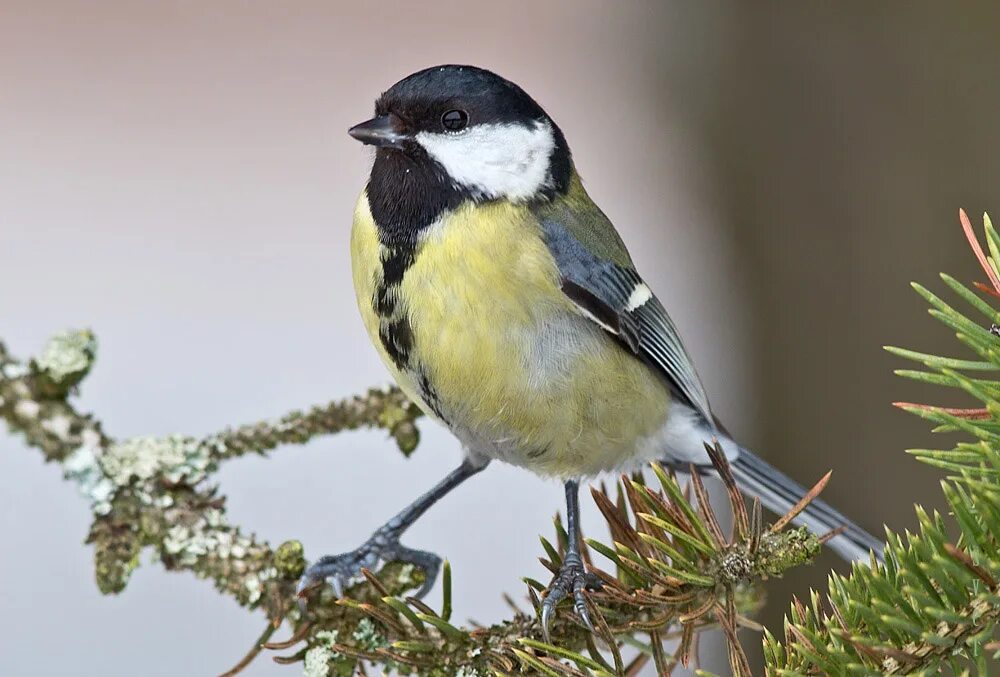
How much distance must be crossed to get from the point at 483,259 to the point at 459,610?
1069 mm

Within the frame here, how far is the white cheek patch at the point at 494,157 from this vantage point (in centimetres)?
104

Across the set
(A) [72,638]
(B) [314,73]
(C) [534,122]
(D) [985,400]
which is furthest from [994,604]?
(B) [314,73]

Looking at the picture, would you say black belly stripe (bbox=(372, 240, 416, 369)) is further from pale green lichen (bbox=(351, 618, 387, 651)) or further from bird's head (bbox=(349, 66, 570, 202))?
pale green lichen (bbox=(351, 618, 387, 651))

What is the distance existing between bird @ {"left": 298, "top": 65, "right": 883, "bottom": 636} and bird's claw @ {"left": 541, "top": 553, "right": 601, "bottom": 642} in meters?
0.04

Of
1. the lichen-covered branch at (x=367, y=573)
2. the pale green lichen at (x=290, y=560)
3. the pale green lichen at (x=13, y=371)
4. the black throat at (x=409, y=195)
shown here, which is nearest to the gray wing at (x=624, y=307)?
the black throat at (x=409, y=195)

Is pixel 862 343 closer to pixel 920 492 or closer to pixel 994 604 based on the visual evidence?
pixel 920 492

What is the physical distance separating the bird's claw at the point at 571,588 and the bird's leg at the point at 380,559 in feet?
0.52

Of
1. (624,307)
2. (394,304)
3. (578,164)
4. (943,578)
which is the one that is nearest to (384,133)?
(394,304)

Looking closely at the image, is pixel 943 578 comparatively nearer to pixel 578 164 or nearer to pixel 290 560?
pixel 290 560

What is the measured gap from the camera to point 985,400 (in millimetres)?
509

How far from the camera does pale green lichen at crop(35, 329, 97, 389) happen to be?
0.95 metres

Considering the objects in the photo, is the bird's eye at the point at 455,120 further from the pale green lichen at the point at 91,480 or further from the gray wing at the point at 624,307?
the pale green lichen at the point at 91,480

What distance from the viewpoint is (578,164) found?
7.28 ft

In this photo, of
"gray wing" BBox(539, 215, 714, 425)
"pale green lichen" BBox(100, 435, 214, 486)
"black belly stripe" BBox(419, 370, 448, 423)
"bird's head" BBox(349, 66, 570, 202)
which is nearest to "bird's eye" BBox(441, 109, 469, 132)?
"bird's head" BBox(349, 66, 570, 202)
